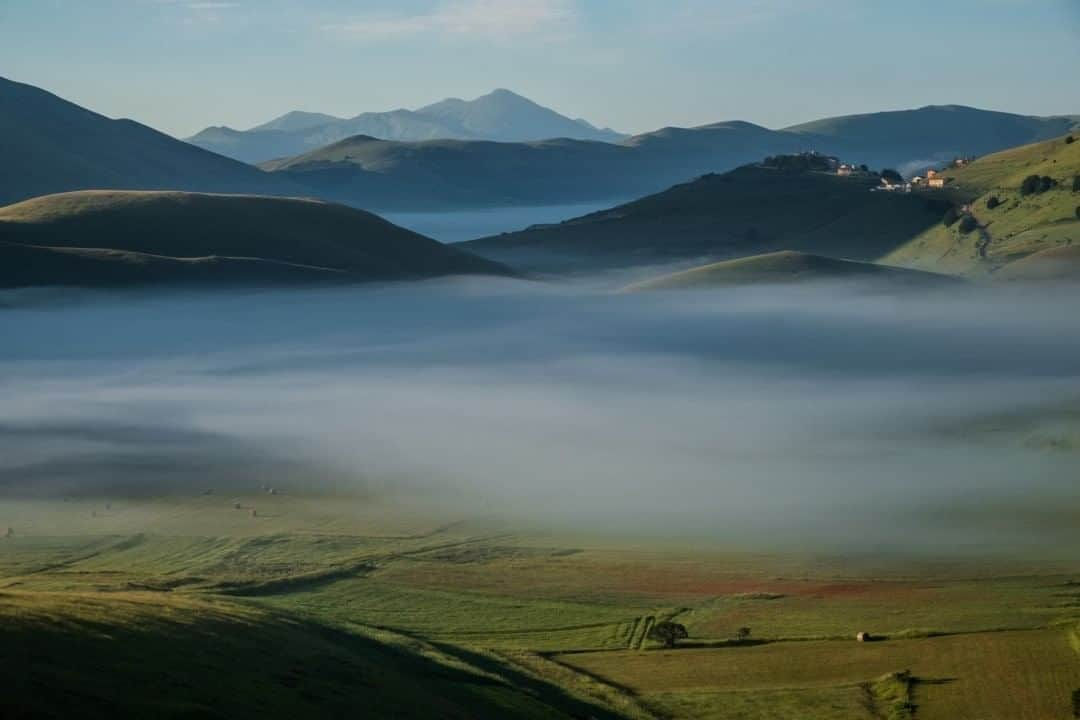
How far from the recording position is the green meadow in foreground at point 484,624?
48.7m

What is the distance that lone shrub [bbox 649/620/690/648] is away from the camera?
227 feet

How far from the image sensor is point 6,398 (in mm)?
169500

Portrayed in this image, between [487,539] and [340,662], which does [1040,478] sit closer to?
[487,539]

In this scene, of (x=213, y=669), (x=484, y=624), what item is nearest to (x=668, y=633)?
(x=484, y=624)

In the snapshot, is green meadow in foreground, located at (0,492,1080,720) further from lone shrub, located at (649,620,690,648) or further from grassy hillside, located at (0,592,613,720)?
lone shrub, located at (649,620,690,648)

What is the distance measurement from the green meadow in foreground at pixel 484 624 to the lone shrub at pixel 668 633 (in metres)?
0.49

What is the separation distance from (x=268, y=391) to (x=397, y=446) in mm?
40106

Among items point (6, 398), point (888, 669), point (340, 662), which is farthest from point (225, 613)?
point (6, 398)

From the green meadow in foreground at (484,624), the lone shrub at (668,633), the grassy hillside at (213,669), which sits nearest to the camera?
the grassy hillside at (213,669)

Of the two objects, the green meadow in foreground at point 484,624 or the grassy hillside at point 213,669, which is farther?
the green meadow in foreground at point 484,624

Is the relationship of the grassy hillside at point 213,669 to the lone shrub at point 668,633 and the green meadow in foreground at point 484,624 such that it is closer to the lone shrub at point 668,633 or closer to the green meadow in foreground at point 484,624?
the green meadow in foreground at point 484,624

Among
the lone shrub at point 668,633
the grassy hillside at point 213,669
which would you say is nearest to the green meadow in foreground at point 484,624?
the grassy hillside at point 213,669

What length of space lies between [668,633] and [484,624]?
9.57 m

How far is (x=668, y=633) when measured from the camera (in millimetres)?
69688
